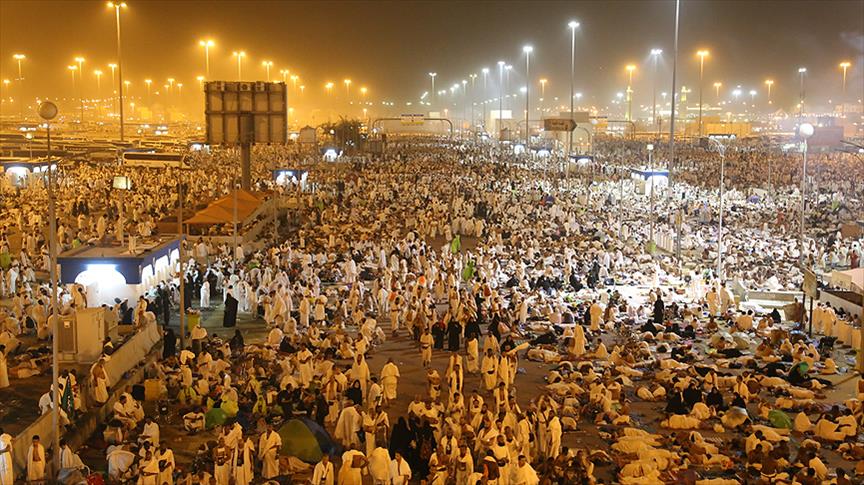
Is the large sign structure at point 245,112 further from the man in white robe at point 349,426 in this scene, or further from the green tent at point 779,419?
the green tent at point 779,419

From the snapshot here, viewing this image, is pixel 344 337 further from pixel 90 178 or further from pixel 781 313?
pixel 90 178

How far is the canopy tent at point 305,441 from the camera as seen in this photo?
1232 centimetres

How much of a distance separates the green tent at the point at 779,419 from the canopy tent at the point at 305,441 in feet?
20.9

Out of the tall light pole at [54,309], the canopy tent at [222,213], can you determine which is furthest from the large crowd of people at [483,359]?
the canopy tent at [222,213]

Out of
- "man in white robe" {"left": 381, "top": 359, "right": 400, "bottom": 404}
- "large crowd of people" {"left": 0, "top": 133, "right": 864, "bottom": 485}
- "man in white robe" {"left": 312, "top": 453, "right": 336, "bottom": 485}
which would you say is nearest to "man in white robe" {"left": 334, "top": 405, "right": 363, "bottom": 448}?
"large crowd of people" {"left": 0, "top": 133, "right": 864, "bottom": 485}

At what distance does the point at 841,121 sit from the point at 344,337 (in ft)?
287

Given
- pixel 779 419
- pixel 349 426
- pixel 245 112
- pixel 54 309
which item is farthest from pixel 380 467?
pixel 245 112

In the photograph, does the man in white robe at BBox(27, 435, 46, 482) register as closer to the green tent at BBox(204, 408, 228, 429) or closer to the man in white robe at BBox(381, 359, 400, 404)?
the green tent at BBox(204, 408, 228, 429)

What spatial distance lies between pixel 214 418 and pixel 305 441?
6.39 feet

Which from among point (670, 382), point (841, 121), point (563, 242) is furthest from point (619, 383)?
point (841, 121)

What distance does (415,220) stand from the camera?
115ft

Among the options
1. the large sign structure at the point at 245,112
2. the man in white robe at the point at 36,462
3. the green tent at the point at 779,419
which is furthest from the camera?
the large sign structure at the point at 245,112

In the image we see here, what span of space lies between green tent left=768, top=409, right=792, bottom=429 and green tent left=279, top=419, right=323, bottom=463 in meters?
6.56

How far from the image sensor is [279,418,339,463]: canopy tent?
12320 mm
